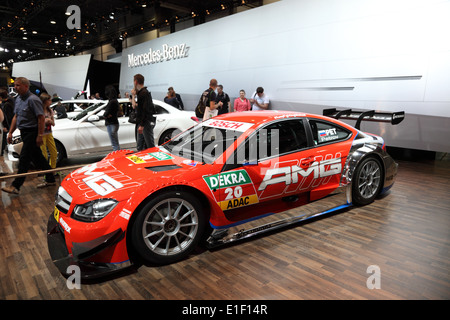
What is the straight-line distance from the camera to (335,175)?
3.25 meters

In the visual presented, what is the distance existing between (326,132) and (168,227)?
2.01 m

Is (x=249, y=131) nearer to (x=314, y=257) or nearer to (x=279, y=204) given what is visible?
(x=279, y=204)

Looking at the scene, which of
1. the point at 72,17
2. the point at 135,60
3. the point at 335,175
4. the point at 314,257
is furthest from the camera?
the point at 72,17

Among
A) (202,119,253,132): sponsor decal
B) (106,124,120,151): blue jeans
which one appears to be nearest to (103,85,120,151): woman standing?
(106,124,120,151): blue jeans

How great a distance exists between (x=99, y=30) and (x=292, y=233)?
72.6 feet

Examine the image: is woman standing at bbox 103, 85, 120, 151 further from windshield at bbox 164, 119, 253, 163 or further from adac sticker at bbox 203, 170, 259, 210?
adac sticker at bbox 203, 170, 259, 210

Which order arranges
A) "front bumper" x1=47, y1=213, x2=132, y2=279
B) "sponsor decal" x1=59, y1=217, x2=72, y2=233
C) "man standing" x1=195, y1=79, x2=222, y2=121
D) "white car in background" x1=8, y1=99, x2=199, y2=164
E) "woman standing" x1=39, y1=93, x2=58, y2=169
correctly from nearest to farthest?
1. "front bumper" x1=47, y1=213, x2=132, y2=279
2. "sponsor decal" x1=59, y1=217, x2=72, y2=233
3. "woman standing" x1=39, y1=93, x2=58, y2=169
4. "white car in background" x1=8, y1=99, x2=199, y2=164
5. "man standing" x1=195, y1=79, x2=222, y2=121

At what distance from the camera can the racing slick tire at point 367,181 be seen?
11.3 ft

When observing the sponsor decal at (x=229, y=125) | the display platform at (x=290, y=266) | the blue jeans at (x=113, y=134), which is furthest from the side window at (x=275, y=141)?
the blue jeans at (x=113, y=134)

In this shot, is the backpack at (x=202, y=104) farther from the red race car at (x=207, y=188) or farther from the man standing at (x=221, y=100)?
the red race car at (x=207, y=188)

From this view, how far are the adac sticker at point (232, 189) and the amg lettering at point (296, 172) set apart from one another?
14cm

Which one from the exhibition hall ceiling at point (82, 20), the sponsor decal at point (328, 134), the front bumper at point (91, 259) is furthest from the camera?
the exhibition hall ceiling at point (82, 20)

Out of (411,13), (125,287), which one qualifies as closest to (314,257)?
(125,287)

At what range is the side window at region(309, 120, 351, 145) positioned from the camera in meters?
3.19
